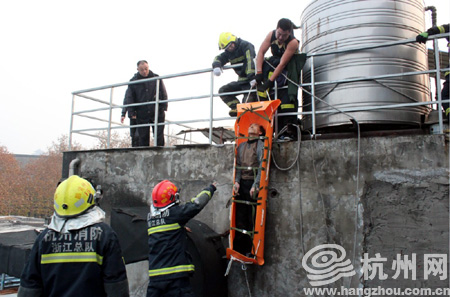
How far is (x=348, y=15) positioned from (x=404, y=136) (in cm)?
220

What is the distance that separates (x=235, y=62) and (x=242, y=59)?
135 millimetres

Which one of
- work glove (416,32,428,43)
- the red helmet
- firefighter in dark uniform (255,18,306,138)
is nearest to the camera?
the red helmet

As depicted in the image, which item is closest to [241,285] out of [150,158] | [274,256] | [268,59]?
[274,256]

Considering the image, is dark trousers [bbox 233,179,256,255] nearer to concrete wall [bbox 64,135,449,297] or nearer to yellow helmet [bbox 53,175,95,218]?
concrete wall [bbox 64,135,449,297]

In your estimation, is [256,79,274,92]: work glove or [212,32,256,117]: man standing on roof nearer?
[256,79,274,92]: work glove

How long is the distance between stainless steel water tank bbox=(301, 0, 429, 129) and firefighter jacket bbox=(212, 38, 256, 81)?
1073mm

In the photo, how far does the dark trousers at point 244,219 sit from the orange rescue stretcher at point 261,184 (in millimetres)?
69

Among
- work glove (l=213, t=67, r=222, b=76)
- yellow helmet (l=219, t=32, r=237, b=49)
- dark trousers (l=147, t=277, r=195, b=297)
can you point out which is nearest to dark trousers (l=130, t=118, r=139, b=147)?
work glove (l=213, t=67, r=222, b=76)

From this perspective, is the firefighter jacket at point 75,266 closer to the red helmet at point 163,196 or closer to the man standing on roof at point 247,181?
the red helmet at point 163,196

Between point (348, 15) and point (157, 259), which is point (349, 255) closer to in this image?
point (157, 259)

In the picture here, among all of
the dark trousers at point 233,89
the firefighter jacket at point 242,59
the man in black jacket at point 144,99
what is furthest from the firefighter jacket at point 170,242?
the man in black jacket at point 144,99

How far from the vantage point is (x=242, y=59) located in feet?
19.8

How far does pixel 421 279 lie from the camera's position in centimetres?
398

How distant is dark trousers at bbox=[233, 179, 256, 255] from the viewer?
478 cm
